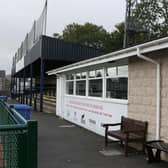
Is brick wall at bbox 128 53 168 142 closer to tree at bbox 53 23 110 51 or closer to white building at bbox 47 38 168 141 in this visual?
white building at bbox 47 38 168 141

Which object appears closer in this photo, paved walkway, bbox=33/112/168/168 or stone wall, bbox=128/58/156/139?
paved walkway, bbox=33/112/168/168

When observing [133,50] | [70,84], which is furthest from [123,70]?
[70,84]

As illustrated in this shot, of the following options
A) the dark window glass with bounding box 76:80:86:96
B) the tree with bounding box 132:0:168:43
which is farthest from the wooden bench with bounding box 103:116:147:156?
the tree with bounding box 132:0:168:43

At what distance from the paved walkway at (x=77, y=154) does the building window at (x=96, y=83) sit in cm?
152

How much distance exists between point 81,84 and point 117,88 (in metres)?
4.16

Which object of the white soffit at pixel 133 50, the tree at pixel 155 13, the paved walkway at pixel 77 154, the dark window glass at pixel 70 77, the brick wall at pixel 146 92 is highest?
the tree at pixel 155 13

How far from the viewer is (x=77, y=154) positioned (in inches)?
309

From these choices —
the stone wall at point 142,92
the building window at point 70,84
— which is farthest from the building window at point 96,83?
the building window at point 70,84

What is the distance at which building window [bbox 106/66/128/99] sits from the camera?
938 cm

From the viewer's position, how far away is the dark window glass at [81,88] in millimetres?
13402

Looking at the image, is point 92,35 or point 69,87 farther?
point 92,35

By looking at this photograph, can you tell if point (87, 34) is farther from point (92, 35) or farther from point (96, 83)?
point (96, 83)

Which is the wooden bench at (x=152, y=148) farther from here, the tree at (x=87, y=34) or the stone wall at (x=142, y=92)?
the tree at (x=87, y=34)

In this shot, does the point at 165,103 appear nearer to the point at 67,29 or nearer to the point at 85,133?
the point at 85,133
